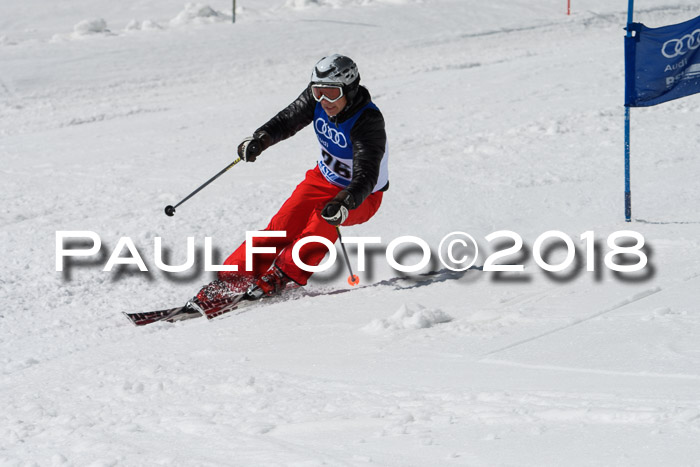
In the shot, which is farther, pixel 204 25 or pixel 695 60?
pixel 204 25

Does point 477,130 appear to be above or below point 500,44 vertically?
below

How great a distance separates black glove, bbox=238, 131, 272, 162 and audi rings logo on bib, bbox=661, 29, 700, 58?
306 cm

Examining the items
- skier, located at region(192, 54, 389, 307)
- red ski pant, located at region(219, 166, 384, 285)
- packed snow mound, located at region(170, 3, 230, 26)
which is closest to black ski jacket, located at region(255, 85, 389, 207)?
skier, located at region(192, 54, 389, 307)

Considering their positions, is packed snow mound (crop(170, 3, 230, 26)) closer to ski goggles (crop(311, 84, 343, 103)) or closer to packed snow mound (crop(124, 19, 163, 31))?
packed snow mound (crop(124, 19, 163, 31))

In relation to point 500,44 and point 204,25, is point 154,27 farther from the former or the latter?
point 500,44

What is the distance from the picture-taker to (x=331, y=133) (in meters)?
5.67

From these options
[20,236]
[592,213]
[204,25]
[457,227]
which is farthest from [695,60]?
[204,25]

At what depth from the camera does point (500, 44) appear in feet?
52.0

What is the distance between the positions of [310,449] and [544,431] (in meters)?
0.84

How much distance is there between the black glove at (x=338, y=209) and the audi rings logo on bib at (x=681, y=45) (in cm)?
285

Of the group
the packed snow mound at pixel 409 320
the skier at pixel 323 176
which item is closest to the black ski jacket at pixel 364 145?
the skier at pixel 323 176

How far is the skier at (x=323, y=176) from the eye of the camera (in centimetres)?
536

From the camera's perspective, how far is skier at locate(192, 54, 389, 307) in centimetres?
536

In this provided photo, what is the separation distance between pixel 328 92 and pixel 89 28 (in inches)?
541
